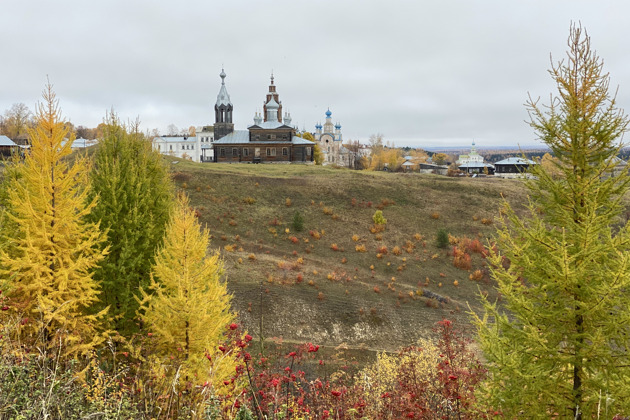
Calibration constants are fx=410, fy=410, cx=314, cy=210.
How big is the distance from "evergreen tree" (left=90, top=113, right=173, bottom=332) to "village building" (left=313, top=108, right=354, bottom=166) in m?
83.3

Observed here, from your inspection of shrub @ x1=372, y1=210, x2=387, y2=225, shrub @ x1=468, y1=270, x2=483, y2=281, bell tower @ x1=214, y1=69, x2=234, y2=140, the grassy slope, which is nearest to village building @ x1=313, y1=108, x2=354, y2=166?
bell tower @ x1=214, y1=69, x2=234, y2=140

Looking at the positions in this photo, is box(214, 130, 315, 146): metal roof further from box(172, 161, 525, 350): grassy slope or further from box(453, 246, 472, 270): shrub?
box(453, 246, 472, 270): shrub

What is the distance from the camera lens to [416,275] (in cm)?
3322

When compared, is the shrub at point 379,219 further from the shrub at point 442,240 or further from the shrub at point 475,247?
the shrub at point 475,247

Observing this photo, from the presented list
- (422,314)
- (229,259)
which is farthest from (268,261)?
(422,314)

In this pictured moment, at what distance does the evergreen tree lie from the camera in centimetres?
1435

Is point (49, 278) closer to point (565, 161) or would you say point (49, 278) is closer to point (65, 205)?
point (65, 205)

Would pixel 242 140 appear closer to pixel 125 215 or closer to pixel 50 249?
pixel 125 215

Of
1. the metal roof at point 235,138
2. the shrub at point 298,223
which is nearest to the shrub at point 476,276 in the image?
the shrub at point 298,223

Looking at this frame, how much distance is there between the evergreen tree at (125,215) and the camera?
14.4 metres

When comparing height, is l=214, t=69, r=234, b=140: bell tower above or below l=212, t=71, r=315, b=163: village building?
above

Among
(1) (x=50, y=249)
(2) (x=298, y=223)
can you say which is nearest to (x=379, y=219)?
(2) (x=298, y=223)

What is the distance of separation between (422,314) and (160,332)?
19944 millimetres

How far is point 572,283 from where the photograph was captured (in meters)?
7.48
